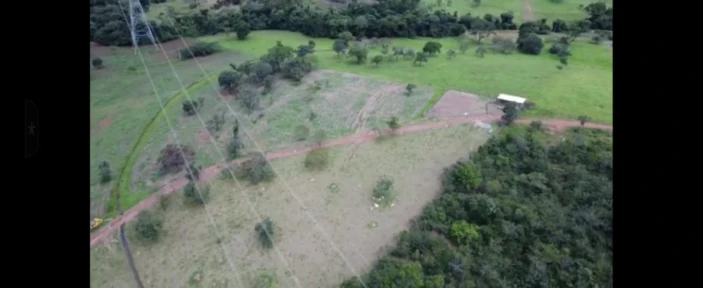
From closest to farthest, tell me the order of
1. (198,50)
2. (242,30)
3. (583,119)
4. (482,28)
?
(583,119), (198,50), (242,30), (482,28)

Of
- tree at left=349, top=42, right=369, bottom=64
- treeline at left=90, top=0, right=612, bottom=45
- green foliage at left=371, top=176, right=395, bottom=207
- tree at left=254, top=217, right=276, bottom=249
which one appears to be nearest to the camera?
tree at left=254, top=217, right=276, bottom=249

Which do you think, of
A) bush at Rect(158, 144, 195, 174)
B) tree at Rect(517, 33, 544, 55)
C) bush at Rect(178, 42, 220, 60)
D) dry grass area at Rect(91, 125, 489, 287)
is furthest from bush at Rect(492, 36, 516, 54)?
bush at Rect(158, 144, 195, 174)

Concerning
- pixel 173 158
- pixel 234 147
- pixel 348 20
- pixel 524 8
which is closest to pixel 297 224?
pixel 234 147

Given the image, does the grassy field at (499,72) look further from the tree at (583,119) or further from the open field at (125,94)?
the open field at (125,94)

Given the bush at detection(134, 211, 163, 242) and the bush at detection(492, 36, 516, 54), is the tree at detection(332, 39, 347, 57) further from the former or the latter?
the bush at detection(134, 211, 163, 242)

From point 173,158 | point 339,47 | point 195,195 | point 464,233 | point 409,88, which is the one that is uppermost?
point 339,47

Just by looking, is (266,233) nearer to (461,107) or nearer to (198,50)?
(461,107)

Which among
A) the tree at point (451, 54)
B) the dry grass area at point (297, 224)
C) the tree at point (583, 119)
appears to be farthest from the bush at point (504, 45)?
the dry grass area at point (297, 224)
